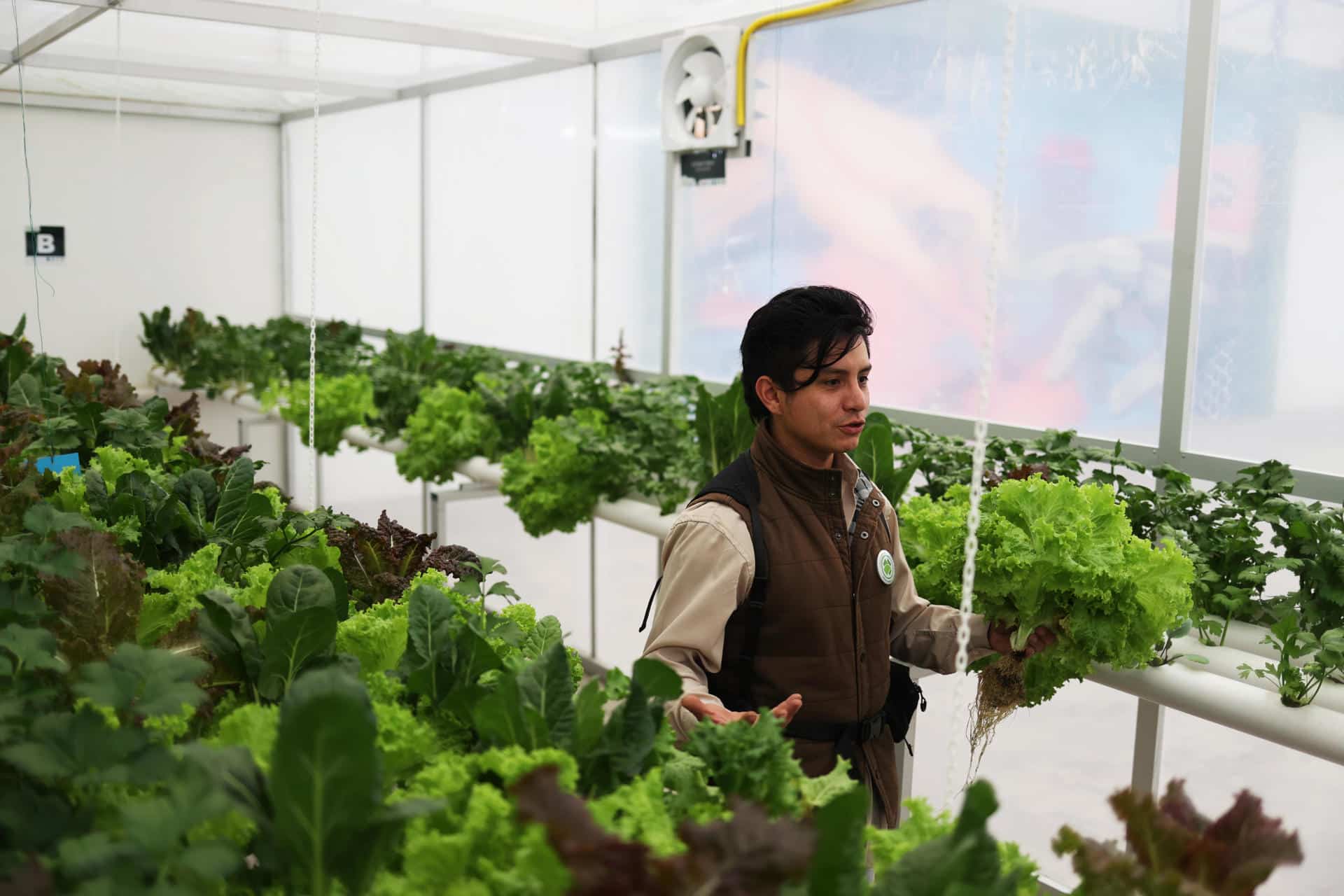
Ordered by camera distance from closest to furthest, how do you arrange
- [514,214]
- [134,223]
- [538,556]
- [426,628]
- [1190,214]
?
1. [426,628]
2. [1190,214]
3. [538,556]
4. [514,214]
5. [134,223]

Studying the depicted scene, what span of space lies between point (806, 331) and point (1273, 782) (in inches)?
86.3

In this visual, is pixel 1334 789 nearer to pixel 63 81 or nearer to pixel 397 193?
pixel 63 81

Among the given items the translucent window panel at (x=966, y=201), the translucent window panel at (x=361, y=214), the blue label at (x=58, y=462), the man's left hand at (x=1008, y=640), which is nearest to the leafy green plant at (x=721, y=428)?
the translucent window panel at (x=966, y=201)

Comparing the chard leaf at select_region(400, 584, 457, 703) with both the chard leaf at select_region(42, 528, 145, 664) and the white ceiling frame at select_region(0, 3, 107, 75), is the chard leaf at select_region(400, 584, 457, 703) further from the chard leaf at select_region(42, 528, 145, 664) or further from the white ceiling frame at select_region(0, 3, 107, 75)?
the white ceiling frame at select_region(0, 3, 107, 75)

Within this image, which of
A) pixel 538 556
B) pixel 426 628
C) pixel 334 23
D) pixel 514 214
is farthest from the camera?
pixel 514 214

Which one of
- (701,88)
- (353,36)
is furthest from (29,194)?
(701,88)

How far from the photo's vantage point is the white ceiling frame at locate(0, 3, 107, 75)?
13.1 ft

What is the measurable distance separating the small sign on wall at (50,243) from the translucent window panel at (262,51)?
33.8 inches

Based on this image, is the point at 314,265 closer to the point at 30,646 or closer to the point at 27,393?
the point at 30,646

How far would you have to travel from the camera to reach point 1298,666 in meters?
2.49

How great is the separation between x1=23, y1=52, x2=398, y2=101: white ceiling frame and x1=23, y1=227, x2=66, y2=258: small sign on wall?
2.73 ft

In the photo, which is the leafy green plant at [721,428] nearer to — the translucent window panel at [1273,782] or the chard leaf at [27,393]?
the translucent window panel at [1273,782]

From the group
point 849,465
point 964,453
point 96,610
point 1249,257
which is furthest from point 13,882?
point 1249,257

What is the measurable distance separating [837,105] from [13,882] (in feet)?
13.9
